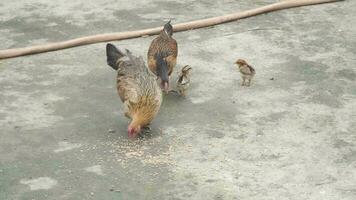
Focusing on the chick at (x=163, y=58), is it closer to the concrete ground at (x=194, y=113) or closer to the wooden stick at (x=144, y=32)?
the concrete ground at (x=194, y=113)

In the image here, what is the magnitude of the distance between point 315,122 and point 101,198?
2454 millimetres

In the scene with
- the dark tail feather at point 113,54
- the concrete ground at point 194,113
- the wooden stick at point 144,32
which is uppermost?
→ the dark tail feather at point 113,54

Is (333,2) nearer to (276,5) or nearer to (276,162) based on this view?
(276,5)

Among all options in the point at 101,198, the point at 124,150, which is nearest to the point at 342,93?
the point at 124,150

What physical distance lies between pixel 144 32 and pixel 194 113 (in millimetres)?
2215

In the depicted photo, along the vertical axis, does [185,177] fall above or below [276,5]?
below

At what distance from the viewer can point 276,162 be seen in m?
6.42

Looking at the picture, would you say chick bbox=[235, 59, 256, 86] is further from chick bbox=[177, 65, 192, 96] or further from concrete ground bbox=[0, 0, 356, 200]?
chick bbox=[177, 65, 192, 96]

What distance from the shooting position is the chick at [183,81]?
24.8 feet

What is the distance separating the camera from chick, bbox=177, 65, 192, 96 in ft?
24.8

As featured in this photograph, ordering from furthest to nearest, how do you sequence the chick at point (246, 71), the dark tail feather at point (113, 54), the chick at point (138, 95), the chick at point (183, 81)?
the chick at point (246, 71), the chick at point (183, 81), the dark tail feather at point (113, 54), the chick at point (138, 95)

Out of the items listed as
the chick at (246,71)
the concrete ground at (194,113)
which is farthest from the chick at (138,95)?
the chick at (246,71)

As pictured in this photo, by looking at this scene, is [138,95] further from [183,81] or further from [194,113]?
[183,81]

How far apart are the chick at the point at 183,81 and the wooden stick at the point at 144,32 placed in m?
1.63
